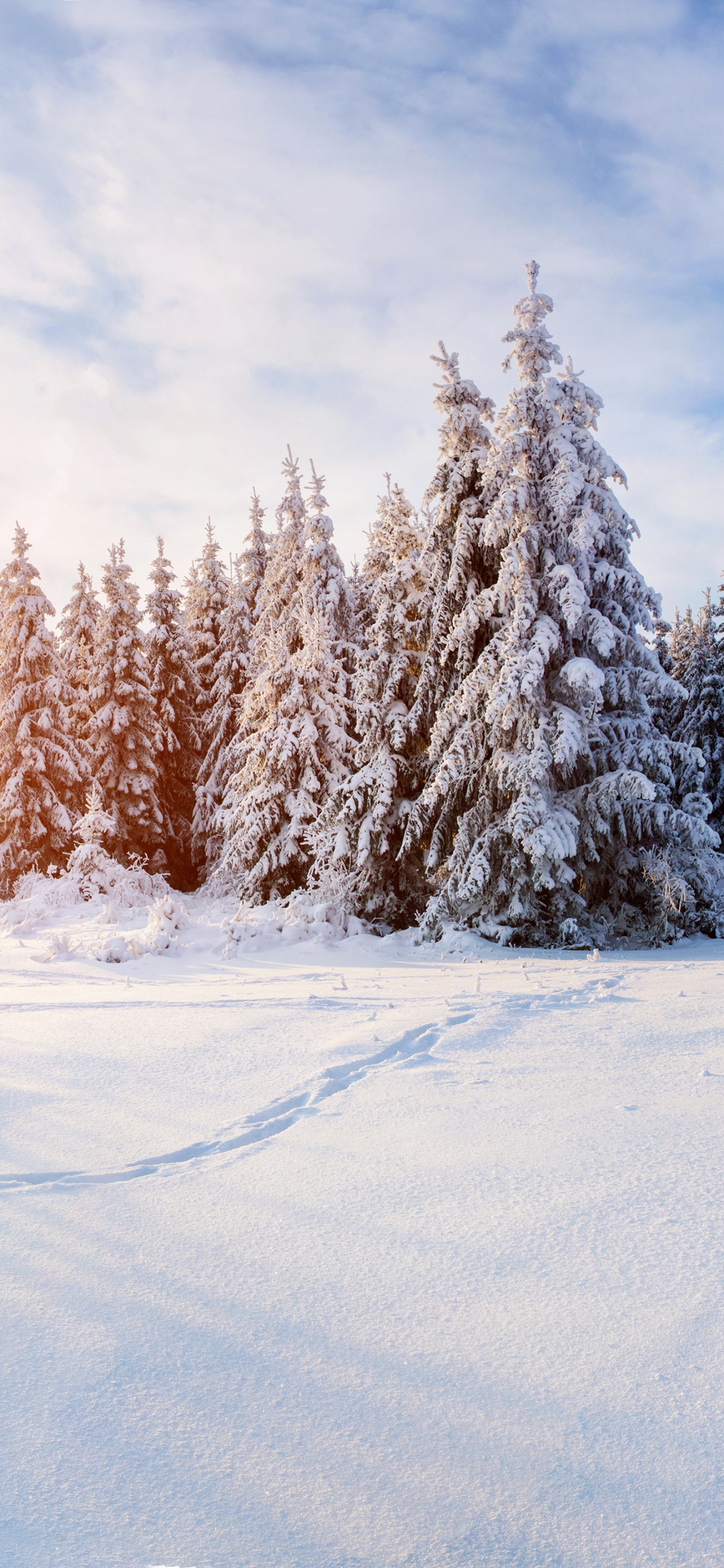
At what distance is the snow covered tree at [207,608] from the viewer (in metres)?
28.9

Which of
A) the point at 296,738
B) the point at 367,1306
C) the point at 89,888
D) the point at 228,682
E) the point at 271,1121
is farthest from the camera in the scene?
the point at 228,682

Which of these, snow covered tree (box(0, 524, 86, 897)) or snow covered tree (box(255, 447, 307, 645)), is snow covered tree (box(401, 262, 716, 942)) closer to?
snow covered tree (box(255, 447, 307, 645))

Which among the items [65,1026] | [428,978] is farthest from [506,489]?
[65,1026]

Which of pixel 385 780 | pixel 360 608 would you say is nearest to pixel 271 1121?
pixel 385 780

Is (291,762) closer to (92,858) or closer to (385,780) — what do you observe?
(385,780)

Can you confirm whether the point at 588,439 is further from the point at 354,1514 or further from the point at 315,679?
the point at 354,1514

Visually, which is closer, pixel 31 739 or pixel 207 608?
pixel 31 739

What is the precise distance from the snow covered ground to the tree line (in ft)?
24.0

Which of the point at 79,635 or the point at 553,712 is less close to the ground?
the point at 79,635

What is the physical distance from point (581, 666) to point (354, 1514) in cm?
1109

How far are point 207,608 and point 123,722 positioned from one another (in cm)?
656

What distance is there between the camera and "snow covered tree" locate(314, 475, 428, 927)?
15.2m

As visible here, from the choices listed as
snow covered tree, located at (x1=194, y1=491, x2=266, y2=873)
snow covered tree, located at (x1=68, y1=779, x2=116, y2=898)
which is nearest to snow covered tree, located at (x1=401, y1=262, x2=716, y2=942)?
snow covered tree, located at (x1=68, y1=779, x2=116, y2=898)

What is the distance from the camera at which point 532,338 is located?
13227 mm
